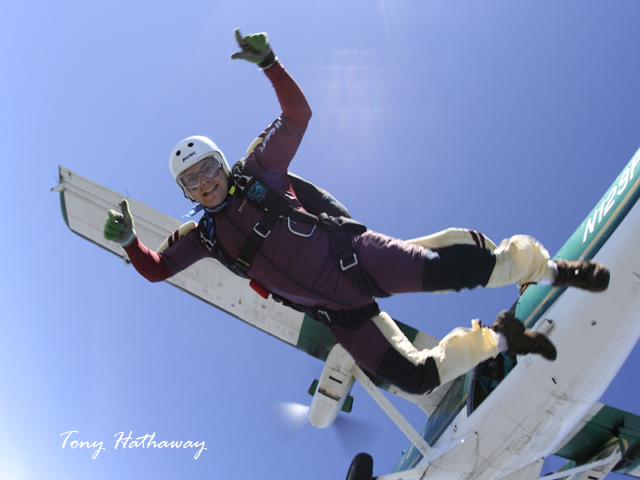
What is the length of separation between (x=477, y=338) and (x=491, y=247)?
80 cm

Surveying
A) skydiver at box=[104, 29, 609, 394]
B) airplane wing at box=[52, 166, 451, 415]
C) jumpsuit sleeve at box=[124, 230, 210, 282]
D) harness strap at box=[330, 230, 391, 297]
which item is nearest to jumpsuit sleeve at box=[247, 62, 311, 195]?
skydiver at box=[104, 29, 609, 394]

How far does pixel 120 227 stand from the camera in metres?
3.83

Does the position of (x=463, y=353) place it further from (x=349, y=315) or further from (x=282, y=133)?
(x=282, y=133)

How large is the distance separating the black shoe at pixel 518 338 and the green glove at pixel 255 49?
9.80ft

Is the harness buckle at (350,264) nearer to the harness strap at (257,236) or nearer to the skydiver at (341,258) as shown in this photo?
the skydiver at (341,258)

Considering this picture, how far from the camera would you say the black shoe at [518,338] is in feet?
11.8

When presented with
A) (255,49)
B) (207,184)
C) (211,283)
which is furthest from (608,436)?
(255,49)

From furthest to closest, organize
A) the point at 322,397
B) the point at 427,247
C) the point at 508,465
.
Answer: the point at 322,397 → the point at 508,465 → the point at 427,247

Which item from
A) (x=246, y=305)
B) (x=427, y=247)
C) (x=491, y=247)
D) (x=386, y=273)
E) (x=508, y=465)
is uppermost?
(x=491, y=247)

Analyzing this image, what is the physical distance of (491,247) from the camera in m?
3.66

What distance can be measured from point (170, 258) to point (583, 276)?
3.80m

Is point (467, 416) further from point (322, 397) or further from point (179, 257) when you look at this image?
point (179, 257)

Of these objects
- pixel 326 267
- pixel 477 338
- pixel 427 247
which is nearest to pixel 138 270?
pixel 326 267

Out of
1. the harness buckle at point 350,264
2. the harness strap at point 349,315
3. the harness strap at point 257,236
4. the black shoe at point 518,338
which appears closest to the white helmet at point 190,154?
the harness strap at point 257,236
